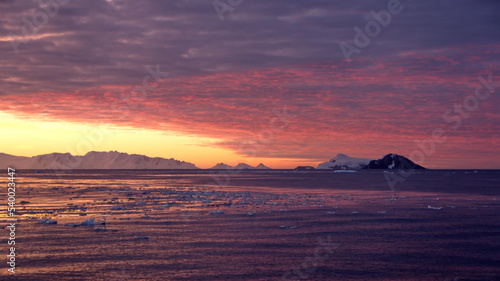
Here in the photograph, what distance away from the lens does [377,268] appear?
17.5 metres

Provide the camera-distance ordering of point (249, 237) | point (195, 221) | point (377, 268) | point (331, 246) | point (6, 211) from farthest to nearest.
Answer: point (6, 211), point (195, 221), point (249, 237), point (331, 246), point (377, 268)

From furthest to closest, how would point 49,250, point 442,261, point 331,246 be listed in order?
1. point 331,246
2. point 49,250
3. point 442,261

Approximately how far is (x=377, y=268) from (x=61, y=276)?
38.4 ft

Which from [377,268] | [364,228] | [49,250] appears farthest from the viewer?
[364,228]

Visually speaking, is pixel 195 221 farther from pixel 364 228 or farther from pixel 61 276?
pixel 61 276

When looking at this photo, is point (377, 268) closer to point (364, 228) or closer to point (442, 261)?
point (442, 261)

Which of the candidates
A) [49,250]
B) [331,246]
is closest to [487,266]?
[331,246]

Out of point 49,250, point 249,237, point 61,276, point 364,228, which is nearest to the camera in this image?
point 61,276

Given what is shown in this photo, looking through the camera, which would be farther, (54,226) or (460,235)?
(54,226)

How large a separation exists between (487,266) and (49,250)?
18.5m

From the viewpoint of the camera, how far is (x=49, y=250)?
20203 mm

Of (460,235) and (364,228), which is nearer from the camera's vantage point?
(460,235)

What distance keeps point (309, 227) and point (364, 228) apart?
128 inches

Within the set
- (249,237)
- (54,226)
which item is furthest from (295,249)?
(54,226)
